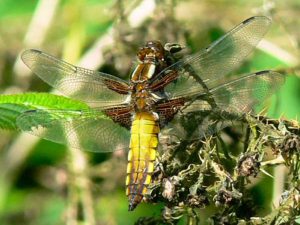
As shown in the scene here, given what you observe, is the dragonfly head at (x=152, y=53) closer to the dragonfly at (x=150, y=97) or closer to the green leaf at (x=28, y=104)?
the dragonfly at (x=150, y=97)

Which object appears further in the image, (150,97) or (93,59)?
(93,59)

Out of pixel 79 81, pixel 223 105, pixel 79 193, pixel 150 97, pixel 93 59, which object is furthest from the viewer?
pixel 93 59

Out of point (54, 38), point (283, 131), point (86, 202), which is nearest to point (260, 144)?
point (283, 131)

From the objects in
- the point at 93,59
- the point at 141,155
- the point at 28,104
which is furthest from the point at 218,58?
the point at 93,59

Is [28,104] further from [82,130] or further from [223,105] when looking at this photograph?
[223,105]

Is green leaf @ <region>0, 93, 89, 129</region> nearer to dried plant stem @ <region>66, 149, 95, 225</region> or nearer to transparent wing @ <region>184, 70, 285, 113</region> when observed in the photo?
transparent wing @ <region>184, 70, 285, 113</region>

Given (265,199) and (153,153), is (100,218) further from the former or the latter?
(153,153)

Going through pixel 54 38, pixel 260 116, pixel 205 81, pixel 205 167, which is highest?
pixel 54 38
